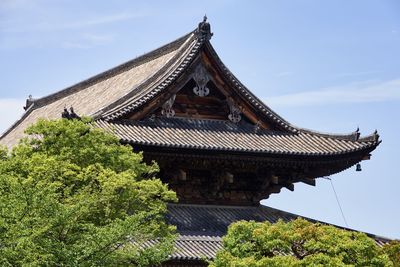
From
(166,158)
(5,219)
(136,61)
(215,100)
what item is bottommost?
(5,219)

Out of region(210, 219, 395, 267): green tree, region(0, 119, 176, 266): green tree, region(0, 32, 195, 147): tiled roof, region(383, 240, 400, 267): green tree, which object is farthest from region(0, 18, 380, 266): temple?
region(210, 219, 395, 267): green tree

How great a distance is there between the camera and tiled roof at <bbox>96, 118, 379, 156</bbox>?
29.1 metres

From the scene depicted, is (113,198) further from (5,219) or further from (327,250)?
(327,250)

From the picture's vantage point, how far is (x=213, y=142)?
30078mm

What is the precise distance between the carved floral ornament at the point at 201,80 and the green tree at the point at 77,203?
5570 mm

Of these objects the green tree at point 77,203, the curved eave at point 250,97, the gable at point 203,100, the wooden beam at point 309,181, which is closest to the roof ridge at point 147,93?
the gable at point 203,100

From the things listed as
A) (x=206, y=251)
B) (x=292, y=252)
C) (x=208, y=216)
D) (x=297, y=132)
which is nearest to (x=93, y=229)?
(x=292, y=252)

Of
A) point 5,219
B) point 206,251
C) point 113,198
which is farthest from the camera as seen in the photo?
point 206,251

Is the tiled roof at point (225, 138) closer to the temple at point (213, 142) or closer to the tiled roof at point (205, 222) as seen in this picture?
the temple at point (213, 142)

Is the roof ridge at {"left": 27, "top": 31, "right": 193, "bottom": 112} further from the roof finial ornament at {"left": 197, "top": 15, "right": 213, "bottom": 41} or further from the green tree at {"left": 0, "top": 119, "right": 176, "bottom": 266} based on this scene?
the green tree at {"left": 0, "top": 119, "right": 176, "bottom": 266}

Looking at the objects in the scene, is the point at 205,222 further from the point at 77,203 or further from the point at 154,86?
the point at 77,203

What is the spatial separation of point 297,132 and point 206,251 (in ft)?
19.2

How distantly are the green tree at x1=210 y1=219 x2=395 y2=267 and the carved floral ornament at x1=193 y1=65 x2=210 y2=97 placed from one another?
7942mm

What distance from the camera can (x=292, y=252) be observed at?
79.3 ft
